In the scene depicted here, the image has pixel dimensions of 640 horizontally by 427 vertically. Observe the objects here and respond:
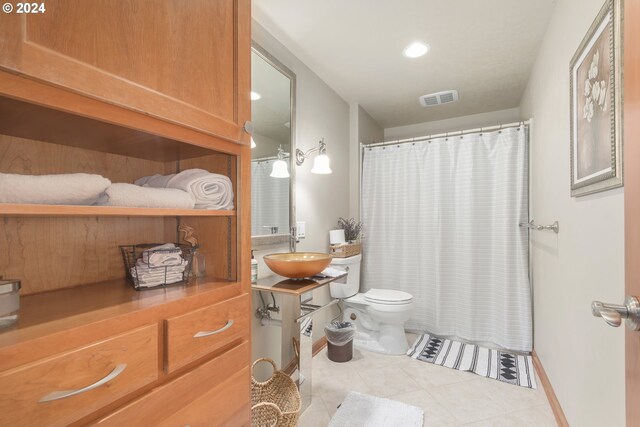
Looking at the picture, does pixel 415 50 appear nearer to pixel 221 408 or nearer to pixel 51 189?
pixel 51 189

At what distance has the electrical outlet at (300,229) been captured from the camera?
7.19 feet

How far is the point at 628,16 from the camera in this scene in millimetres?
641

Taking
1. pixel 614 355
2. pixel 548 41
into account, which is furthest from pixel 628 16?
pixel 548 41

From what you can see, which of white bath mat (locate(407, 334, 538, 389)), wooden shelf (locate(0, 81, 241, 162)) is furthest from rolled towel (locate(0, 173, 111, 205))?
white bath mat (locate(407, 334, 538, 389))

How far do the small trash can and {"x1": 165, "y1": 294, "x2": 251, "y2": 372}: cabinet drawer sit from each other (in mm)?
1413

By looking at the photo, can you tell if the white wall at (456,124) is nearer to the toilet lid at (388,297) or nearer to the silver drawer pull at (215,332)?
the toilet lid at (388,297)

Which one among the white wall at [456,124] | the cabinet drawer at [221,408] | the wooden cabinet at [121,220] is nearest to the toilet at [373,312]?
the cabinet drawer at [221,408]

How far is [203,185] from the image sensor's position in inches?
38.5

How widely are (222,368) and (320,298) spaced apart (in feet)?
5.26

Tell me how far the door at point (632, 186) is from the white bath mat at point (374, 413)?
1228 millimetres

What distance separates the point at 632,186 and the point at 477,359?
218cm

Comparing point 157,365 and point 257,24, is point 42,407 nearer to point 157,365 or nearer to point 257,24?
point 157,365

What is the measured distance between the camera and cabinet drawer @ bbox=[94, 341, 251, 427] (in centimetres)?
72

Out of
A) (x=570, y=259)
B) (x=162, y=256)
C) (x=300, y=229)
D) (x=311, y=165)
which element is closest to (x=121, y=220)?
(x=162, y=256)
